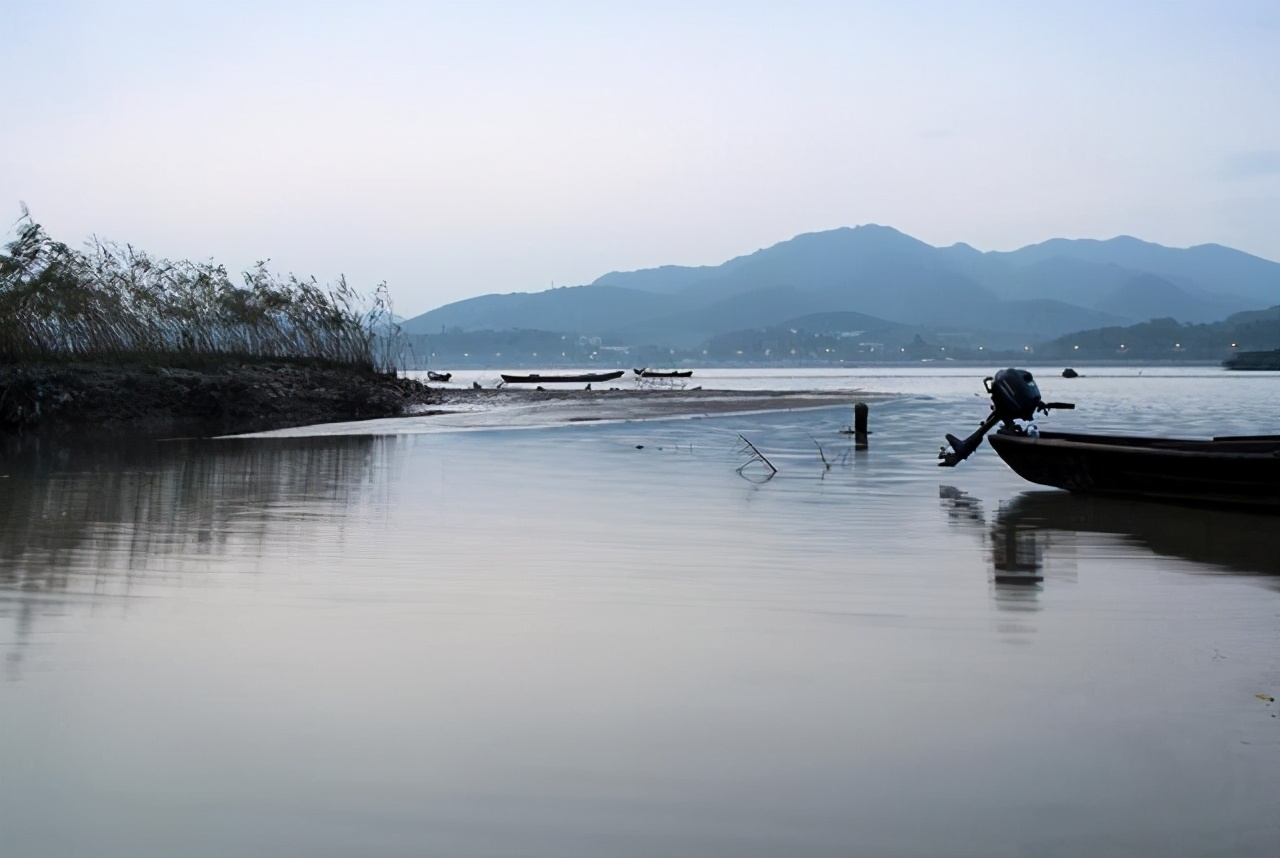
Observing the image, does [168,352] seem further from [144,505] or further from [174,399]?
[144,505]

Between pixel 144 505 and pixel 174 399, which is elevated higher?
pixel 174 399

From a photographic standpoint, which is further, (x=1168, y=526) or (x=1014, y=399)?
(x=1014, y=399)

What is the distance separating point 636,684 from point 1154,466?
929 centimetres

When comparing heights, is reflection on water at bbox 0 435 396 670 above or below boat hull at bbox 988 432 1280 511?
below

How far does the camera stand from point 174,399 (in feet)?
93.7

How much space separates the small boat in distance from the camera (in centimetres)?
1208

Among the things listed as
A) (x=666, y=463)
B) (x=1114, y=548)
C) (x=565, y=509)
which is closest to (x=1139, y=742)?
(x=1114, y=548)

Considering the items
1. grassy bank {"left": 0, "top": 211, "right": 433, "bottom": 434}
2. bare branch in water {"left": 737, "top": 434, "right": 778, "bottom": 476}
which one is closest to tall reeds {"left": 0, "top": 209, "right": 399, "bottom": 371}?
grassy bank {"left": 0, "top": 211, "right": 433, "bottom": 434}

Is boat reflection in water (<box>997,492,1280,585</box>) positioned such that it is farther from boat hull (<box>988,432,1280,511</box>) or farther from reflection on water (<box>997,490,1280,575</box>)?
boat hull (<box>988,432,1280,511</box>)

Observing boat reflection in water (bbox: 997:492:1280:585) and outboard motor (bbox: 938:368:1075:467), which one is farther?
outboard motor (bbox: 938:368:1075:467)

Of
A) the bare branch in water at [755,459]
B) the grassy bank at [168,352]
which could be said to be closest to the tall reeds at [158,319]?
the grassy bank at [168,352]

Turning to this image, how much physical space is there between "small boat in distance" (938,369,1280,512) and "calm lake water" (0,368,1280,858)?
1.71ft

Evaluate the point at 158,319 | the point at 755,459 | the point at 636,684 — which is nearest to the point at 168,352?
the point at 158,319

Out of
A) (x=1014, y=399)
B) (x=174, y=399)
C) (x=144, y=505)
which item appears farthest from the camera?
(x=174, y=399)
